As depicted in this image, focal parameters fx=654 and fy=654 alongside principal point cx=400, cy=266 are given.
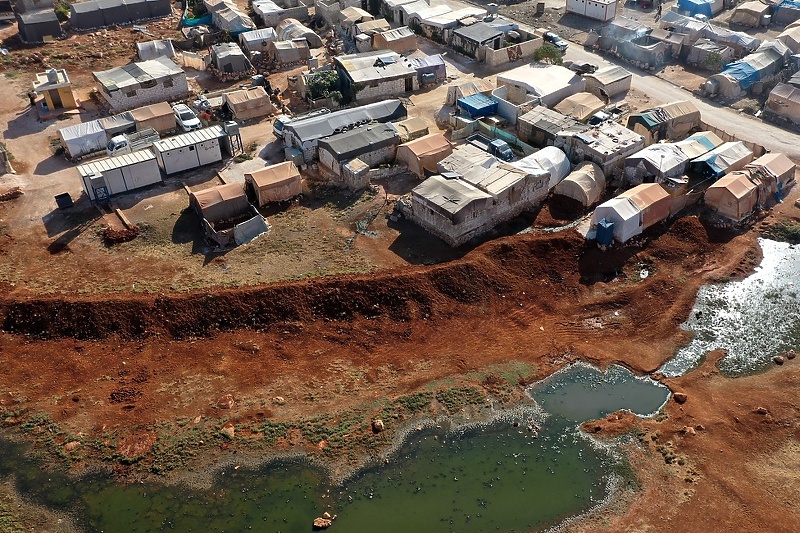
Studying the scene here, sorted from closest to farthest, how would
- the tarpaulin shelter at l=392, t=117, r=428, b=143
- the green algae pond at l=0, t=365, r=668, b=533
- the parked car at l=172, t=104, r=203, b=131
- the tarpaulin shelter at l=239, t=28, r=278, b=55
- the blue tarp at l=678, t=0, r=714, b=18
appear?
the green algae pond at l=0, t=365, r=668, b=533 < the tarpaulin shelter at l=392, t=117, r=428, b=143 < the parked car at l=172, t=104, r=203, b=131 < the tarpaulin shelter at l=239, t=28, r=278, b=55 < the blue tarp at l=678, t=0, r=714, b=18

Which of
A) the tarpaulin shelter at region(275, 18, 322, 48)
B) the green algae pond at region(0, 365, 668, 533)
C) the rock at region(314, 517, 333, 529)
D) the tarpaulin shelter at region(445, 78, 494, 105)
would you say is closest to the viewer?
the rock at region(314, 517, 333, 529)

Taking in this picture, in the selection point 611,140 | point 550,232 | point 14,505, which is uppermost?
point 611,140

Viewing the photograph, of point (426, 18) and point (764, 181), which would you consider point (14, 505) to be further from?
point (426, 18)

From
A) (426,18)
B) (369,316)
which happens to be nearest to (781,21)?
(426,18)

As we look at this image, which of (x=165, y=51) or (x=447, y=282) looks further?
(x=165, y=51)

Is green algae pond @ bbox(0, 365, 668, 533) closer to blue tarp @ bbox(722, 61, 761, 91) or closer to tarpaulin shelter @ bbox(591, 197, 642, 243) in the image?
tarpaulin shelter @ bbox(591, 197, 642, 243)

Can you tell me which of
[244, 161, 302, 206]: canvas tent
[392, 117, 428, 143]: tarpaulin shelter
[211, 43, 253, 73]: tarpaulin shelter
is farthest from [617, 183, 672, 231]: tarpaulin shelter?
[211, 43, 253, 73]: tarpaulin shelter

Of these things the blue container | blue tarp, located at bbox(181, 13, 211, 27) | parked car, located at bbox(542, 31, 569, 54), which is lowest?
the blue container
